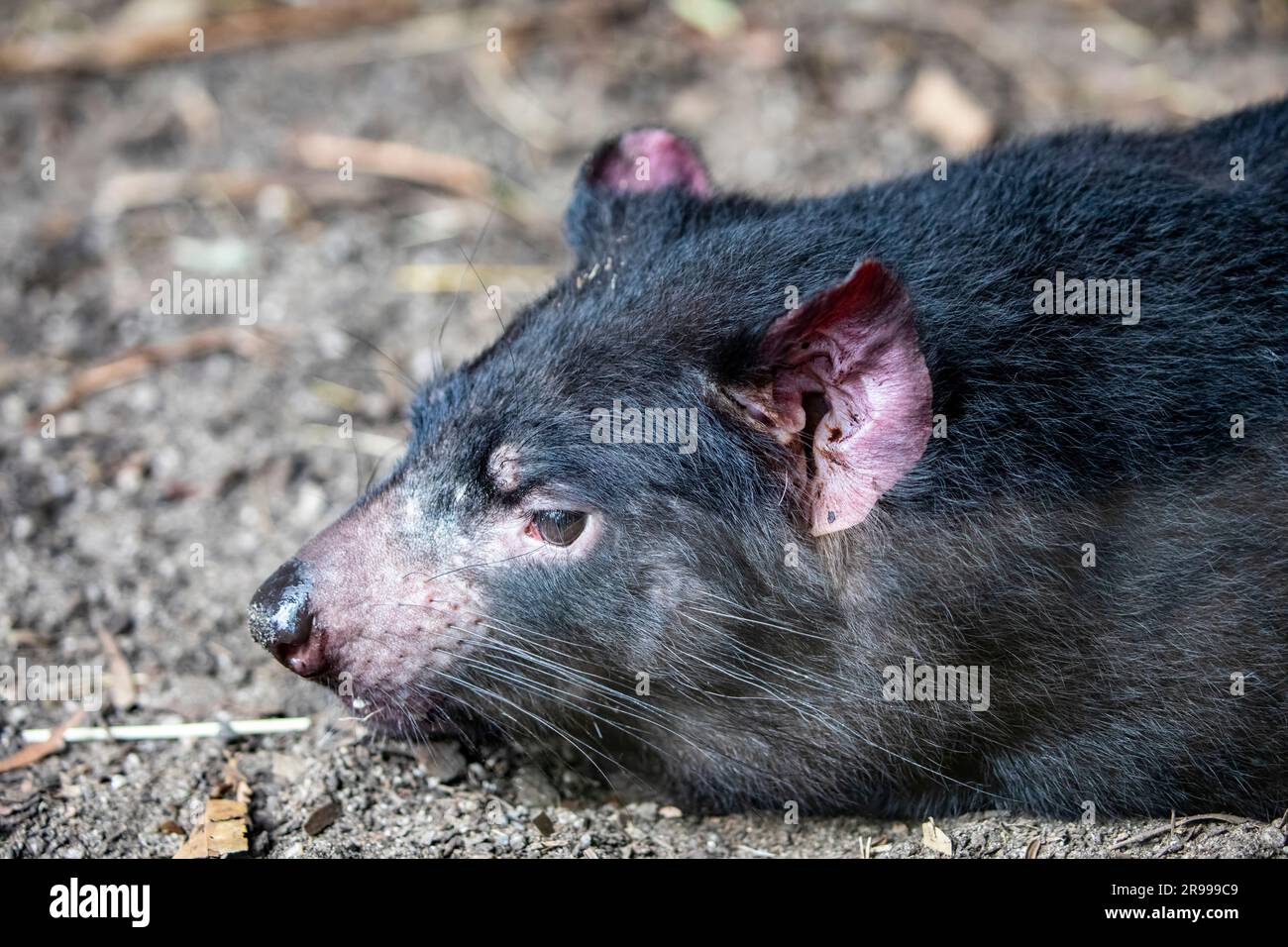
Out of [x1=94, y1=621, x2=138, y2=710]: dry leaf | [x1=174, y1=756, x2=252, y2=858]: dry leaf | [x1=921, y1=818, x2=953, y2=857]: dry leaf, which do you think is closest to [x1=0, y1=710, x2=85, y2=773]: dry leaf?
[x1=94, y1=621, x2=138, y2=710]: dry leaf

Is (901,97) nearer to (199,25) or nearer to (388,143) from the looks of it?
(388,143)

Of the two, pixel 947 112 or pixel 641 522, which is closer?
pixel 641 522

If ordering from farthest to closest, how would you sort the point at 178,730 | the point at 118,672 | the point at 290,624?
the point at 118,672
the point at 178,730
the point at 290,624

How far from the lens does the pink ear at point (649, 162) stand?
386 cm

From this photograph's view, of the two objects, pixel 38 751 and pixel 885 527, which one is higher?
pixel 885 527

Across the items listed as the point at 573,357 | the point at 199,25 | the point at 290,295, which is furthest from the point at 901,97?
the point at 573,357

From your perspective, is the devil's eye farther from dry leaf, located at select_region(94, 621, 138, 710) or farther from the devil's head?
dry leaf, located at select_region(94, 621, 138, 710)

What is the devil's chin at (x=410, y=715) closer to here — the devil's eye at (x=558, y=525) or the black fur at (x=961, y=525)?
the black fur at (x=961, y=525)

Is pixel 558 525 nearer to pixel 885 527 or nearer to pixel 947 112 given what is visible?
pixel 885 527

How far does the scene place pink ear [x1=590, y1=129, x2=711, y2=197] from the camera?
3861 mm

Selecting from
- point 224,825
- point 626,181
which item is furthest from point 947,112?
point 224,825

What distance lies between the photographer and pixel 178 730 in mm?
3732

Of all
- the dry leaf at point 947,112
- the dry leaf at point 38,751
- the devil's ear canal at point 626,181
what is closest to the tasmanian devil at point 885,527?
the devil's ear canal at point 626,181

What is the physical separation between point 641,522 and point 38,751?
1706mm
